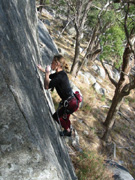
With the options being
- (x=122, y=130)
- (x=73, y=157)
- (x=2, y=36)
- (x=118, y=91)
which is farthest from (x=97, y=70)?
(x=2, y=36)

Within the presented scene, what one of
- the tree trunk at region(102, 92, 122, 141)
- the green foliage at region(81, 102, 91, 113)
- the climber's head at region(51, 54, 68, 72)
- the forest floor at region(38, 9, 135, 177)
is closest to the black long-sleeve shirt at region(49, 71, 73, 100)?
the climber's head at region(51, 54, 68, 72)

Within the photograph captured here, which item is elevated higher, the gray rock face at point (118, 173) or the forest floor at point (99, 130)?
the gray rock face at point (118, 173)

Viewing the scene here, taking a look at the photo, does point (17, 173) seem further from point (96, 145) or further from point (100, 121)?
point (100, 121)

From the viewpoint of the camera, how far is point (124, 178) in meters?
5.75

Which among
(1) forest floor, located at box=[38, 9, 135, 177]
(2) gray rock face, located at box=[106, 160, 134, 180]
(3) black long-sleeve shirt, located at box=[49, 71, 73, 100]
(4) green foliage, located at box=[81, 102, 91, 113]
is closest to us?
(3) black long-sleeve shirt, located at box=[49, 71, 73, 100]

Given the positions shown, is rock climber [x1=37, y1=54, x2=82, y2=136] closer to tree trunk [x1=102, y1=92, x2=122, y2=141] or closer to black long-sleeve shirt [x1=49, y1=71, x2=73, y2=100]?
black long-sleeve shirt [x1=49, y1=71, x2=73, y2=100]

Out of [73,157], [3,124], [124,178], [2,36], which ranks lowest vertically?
[124,178]

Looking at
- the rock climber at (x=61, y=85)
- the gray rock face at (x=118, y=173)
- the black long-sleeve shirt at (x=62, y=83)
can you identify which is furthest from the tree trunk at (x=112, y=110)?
the black long-sleeve shirt at (x=62, y=83)

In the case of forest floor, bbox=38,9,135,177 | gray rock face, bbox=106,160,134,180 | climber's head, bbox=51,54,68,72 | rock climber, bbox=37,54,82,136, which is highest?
climber's head, bbox=51,54,68,72

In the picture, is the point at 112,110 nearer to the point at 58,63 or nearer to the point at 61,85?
the point at 61,85

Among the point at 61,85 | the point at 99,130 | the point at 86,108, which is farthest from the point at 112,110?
the point at 61,85

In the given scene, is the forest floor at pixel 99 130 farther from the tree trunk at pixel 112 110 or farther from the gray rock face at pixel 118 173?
the gray rock face at pixel 118 173

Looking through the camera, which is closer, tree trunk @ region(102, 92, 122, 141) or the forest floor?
tree trunk @ region(102, 92, 122, 141)

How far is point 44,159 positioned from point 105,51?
29.3 ft
